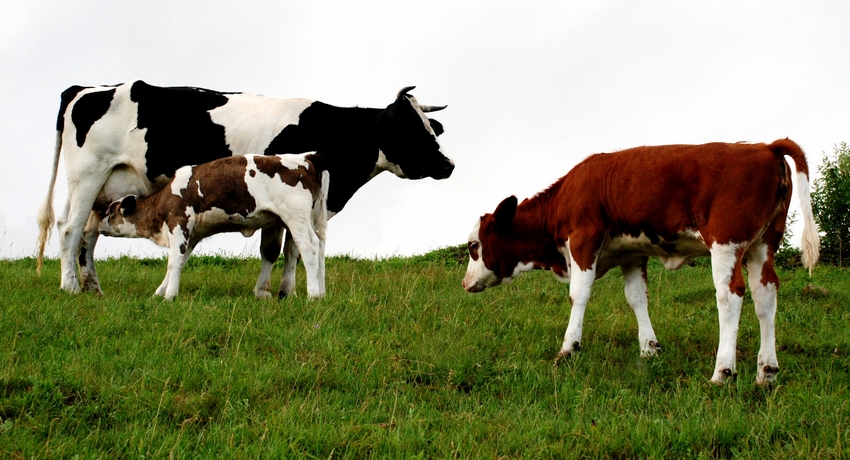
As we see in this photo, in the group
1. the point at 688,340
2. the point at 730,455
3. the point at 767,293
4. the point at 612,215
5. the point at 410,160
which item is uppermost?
the point at 410,160

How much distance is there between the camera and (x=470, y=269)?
34.1ft

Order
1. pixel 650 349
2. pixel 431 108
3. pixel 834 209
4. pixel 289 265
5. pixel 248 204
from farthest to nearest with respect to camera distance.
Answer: pixel 834 209 → pixel 431 108 → pixel 289 265 → pixel 248 204 → pixel 650 349

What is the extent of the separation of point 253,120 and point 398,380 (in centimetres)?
613

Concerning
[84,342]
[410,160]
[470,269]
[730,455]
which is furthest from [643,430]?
[410,160]

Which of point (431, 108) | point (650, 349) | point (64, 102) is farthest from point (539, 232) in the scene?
point (64, 102)

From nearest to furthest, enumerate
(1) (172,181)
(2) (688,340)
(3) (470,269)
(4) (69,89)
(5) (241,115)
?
(2) (688,340) → (3) (470,269) → (1) (172,181) → (5) (241,115) → (4) (69,89)

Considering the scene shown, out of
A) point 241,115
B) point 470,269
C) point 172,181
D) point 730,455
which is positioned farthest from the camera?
point 241,115

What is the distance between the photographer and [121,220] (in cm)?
1248

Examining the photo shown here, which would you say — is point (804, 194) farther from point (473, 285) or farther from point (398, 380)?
point (473, 285)

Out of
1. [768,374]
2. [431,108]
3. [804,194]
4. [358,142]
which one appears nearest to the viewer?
[804,194]

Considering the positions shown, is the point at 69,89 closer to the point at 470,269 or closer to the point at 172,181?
the point at 172,181

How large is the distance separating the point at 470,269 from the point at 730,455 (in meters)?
4.75

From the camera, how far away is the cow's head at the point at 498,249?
9.88m

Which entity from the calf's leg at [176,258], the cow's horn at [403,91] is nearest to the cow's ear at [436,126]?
the cow's horn at [403,91]
